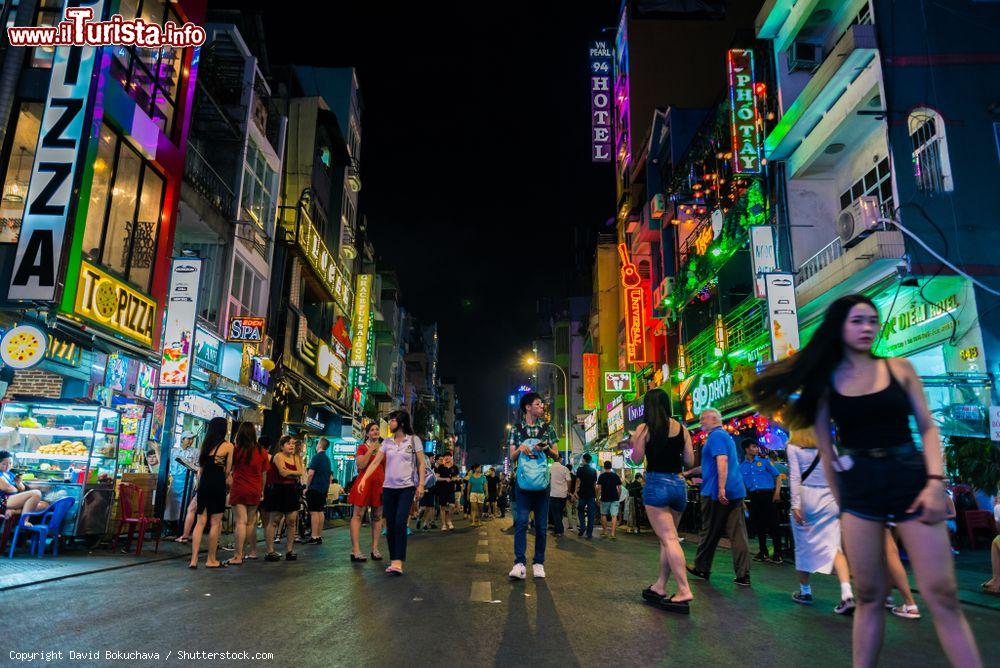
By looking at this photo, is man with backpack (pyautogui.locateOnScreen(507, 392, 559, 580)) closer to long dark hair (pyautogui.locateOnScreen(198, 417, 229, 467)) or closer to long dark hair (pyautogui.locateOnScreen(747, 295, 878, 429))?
long dark hair (pyautogui.locateOnScreen(198, 417, 229, 467))

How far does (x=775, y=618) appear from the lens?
5441 millimetres

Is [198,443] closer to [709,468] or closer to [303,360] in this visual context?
[303,360]

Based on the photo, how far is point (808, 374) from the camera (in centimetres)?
316

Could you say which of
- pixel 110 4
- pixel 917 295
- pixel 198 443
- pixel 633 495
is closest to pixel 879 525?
pixel 917 295

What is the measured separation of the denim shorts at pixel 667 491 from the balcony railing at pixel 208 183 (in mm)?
14855

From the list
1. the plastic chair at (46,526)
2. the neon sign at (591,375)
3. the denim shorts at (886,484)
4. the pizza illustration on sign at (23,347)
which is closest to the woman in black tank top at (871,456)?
the denim shorts at (886,484)

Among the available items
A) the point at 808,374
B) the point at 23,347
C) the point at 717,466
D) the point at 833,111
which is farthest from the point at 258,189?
A: the point at 808,374

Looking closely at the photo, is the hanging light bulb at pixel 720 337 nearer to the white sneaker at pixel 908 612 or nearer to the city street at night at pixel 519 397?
the city street at night at pixel 519 397

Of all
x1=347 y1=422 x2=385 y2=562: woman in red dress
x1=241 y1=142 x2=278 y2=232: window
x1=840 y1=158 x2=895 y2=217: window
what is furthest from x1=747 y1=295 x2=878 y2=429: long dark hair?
x1=241 y1=142 x2=278 y2=232: window

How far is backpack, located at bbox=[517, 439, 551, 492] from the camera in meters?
7.36

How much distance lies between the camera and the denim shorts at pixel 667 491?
19.5ft

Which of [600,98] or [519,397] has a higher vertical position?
[600,98]

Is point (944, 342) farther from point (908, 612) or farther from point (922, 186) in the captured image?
point (908, 612)

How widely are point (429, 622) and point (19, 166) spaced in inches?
492
